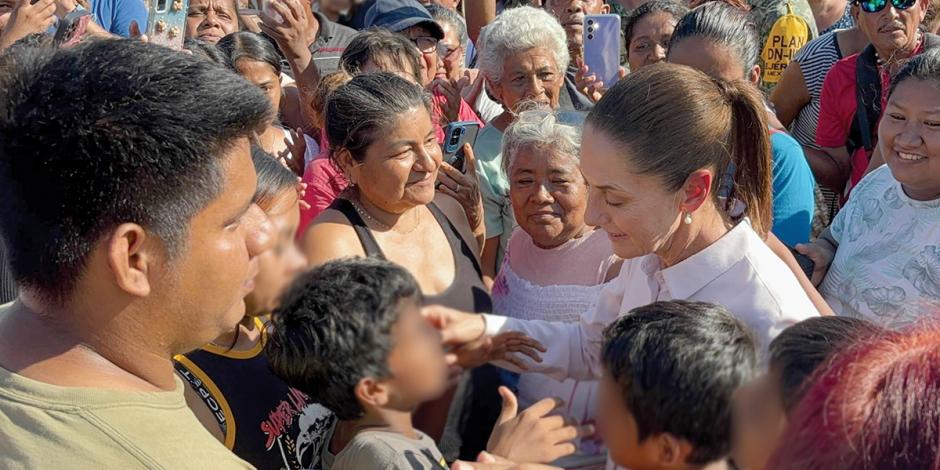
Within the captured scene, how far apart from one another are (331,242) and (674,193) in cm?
86

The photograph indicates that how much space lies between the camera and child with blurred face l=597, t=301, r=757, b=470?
0.98m

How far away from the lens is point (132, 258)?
A: 1.28 metres

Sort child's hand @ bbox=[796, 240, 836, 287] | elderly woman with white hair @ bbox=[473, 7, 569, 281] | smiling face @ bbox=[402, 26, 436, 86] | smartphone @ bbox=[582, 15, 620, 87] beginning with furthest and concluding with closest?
smiling face @ bbox=[402, 26, 436, 86]
smartphone @ bbox=[582, 15, 620, 87]
elderly woman with white hair @ bbox=[473, 7, 569, 281]
child's hand @ bbox=[796, 240, 836, 287]

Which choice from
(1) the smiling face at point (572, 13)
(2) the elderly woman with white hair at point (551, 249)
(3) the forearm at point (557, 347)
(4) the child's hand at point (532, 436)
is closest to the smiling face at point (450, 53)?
(1) the smiling face at point (572, 13)

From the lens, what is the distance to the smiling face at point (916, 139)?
2619mm

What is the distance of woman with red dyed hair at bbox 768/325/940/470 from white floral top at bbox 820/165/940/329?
1365 mm

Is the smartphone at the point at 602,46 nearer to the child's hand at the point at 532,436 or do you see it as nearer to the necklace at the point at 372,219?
the necklace at the point at 372,219

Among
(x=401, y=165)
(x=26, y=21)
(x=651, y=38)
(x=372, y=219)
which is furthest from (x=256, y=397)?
(x=651, y=38)

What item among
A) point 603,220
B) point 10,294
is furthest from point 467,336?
point 10,294

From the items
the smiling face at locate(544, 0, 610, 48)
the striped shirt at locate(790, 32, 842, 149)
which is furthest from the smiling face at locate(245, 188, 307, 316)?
the smiling face at locate(544, 0, 610, 48)

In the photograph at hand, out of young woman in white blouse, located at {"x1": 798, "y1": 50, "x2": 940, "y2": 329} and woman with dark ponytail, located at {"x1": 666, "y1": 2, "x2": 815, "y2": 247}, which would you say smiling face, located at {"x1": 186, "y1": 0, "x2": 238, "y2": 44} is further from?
young woman in white blouse, located at {"x1": 798, "y1": 50, "x2": 940, "y2": 329}

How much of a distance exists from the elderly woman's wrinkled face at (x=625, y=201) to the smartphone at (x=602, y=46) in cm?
249

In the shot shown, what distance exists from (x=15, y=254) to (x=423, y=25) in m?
3.90

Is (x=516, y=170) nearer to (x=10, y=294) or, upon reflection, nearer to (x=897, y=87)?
(x=897, y=87)
